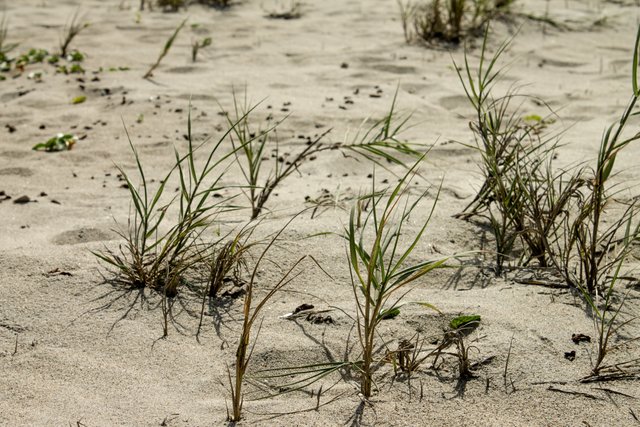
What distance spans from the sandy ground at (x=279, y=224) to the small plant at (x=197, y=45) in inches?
2.0

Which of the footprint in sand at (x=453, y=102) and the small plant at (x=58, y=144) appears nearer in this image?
the small plant at (x=58, y=144)

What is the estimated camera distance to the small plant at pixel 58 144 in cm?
381

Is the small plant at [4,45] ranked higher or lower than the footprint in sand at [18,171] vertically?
higher

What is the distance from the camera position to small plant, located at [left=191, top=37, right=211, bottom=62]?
17.2ft

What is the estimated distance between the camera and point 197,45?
526cm

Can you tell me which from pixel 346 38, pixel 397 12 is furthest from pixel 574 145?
pixel 397 12

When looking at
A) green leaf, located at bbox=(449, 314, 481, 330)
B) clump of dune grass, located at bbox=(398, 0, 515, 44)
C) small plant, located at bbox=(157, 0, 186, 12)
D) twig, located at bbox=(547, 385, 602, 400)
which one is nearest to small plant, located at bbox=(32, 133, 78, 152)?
green leaf, located at bbox=(449, 314, 481, 330)

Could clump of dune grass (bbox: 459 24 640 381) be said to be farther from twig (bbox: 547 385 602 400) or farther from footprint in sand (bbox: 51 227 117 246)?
footprint in sand (bbox: 51 227 117 246)

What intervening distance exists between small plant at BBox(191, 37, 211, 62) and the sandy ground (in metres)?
0.05

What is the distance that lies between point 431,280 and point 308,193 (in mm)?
964

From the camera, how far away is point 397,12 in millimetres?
6512

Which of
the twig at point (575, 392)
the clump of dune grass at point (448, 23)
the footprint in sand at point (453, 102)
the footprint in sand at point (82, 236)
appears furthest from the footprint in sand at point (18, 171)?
the clump of dune grass at point (448, 23)

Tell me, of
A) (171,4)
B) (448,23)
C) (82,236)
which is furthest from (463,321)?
(171,4)

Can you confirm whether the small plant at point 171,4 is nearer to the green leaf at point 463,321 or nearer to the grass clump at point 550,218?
the grass clump at point 550,218
